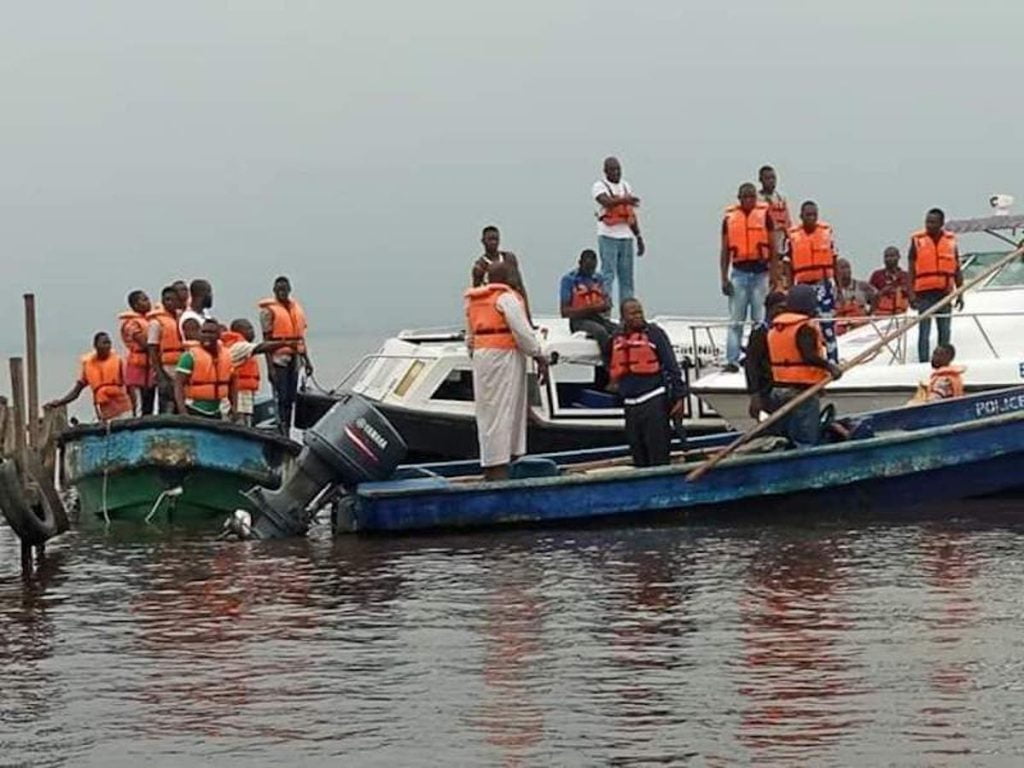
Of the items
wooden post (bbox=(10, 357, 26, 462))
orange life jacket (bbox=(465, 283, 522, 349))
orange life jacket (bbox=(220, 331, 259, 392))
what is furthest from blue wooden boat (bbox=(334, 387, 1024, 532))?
orange life jacket (bbox=(220, 331, 259, 392))

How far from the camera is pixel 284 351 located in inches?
831

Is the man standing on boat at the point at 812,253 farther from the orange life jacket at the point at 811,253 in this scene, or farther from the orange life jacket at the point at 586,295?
the orange life jacket at the point at 586,295

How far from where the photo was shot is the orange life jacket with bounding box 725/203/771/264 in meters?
19.8

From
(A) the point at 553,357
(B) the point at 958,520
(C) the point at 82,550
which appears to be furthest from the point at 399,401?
(B) the point at 958,520

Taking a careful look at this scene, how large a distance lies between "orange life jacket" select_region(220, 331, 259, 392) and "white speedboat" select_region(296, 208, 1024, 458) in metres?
1.25

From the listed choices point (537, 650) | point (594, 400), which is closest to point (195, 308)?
point (594, 400)

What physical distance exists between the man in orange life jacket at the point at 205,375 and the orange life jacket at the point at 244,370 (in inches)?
22.8

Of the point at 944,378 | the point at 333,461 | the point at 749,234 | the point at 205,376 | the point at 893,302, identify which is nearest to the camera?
the point at 333,461

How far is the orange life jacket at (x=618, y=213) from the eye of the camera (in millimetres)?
21359

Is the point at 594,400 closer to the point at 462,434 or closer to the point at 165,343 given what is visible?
the point at 462,434

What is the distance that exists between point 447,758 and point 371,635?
2.97m

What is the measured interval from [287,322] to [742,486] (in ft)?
24.0

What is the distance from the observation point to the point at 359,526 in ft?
50.4

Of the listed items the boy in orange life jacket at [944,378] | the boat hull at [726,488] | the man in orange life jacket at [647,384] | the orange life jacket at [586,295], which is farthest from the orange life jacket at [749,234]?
the boat hull at [726,488]
